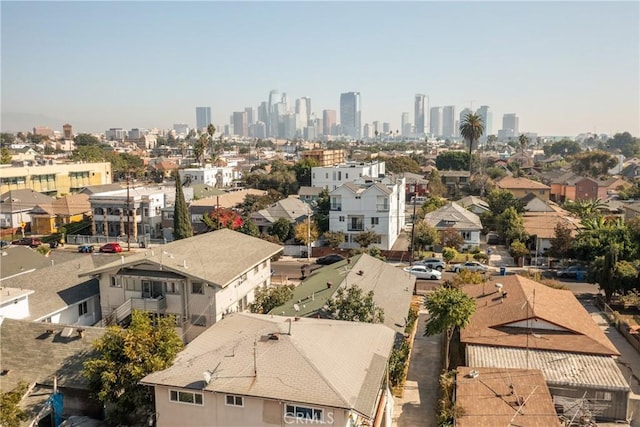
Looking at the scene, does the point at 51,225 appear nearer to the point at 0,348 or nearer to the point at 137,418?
the point at 0,348

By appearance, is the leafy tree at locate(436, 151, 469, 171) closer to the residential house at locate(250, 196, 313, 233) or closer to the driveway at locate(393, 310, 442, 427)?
the residential house at locate(250, 196, 313, 233)

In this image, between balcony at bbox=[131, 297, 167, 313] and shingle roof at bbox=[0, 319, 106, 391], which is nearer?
shingle roof at bbox=[0, 319, 106, 391]

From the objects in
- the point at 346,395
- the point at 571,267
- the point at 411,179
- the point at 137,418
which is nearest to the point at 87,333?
the point at 137,418

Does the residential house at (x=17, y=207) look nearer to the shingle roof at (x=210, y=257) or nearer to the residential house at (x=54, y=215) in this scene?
the residential house at (x=54, y=215)

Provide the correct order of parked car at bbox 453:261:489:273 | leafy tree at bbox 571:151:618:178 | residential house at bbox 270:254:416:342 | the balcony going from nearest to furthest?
residential house at bbox 270:254:416:342 → the balcony → parked car at bbox 453:261:489:273 → leafy tree at bbox 571:151:618:178

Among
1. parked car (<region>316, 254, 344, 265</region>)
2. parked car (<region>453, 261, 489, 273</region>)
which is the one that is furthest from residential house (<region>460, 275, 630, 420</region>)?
parked car (<region>316, 254, 344, 265</region>)

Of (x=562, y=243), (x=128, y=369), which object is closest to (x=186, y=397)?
(x=128, y=369)
